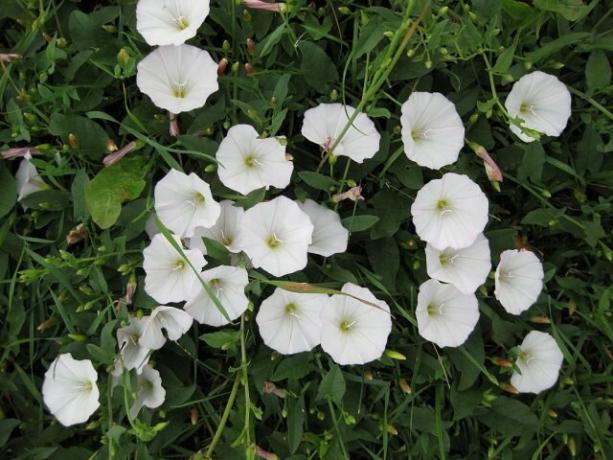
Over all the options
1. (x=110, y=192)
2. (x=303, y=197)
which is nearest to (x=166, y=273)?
(x=110, y=192)

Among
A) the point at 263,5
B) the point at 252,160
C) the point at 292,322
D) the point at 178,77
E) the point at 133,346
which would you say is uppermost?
the point at 263,5

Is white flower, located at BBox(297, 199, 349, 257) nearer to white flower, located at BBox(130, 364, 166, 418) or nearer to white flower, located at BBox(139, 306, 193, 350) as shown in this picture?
white flower, located at BBox(139, 306, 193, 350)

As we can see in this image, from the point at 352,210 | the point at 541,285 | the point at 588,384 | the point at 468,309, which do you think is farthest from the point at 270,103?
the point at 588,384

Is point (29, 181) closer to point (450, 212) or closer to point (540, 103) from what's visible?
point (450, 212)

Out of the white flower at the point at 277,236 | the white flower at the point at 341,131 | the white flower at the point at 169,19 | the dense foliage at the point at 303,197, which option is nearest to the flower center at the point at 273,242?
the white flower at the point at 277,236

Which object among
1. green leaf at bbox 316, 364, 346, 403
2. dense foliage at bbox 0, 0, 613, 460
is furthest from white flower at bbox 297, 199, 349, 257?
green leaf at bbox 316, 364, 346, 403
